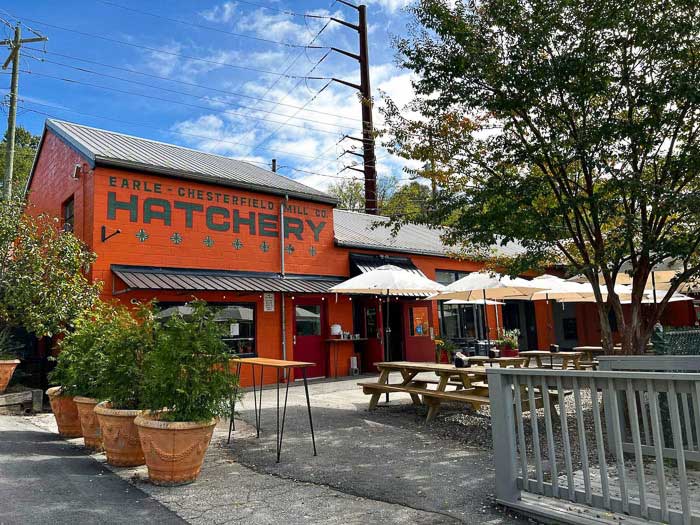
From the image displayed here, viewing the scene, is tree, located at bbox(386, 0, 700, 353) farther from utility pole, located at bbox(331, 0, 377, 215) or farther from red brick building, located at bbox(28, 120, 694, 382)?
utility pole, located at bbox(331, 0, 377, 215)

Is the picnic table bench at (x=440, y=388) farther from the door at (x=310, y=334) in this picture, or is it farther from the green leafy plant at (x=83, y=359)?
the door at (x=310, y=334)

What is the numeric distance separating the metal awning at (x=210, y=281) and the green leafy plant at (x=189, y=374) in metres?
5.68

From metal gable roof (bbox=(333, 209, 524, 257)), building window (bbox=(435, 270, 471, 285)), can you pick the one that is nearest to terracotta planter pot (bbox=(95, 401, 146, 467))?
metal gable roof (bbox=(333, 209, 524, 257))

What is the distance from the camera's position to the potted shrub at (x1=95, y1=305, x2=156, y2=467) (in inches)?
214

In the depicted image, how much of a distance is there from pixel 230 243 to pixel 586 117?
8.62 metres

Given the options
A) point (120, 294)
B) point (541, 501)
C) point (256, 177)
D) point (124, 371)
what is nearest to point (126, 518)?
point (124, 371)

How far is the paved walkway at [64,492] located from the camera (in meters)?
3.96

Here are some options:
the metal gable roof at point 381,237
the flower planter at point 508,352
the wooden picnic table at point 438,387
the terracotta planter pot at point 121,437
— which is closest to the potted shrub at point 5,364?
the terracotta planter pot at point 121,437

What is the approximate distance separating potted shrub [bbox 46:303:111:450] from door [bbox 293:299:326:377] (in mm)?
6823

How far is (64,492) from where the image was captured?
459 centimetres

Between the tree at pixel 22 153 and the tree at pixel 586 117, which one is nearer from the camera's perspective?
the tree at pixel 586 117

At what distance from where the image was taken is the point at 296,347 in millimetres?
13508

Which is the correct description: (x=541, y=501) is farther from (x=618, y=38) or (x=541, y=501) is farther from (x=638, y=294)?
(x=618, y=38)

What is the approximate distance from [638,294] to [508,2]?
4.19 meters
